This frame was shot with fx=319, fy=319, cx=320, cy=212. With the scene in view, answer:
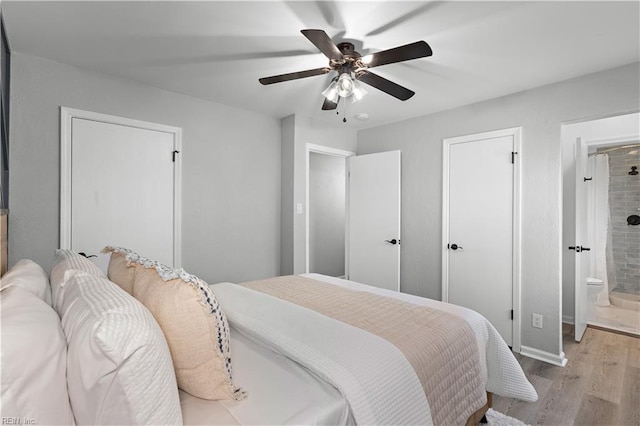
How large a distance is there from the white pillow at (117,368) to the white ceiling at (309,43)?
1671 millimetres

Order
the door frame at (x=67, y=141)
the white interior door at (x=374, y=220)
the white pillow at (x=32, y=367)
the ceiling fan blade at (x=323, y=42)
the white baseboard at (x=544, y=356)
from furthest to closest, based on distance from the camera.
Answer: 1. the white interior door at (x=374, y=220)
2. the white baseboard at (x=544, y=356)
3. the door frame at (x=67, y=141)
4. the ceiling fan blade at (x=323, y=42)
5. the white pillow at (x=32, y=367)

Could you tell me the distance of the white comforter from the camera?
1.11 m

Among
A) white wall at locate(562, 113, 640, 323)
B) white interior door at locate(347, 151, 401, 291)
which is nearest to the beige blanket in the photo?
white interior door at locate(347, 151, 401, 291)

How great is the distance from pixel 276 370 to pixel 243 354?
20 centimetres

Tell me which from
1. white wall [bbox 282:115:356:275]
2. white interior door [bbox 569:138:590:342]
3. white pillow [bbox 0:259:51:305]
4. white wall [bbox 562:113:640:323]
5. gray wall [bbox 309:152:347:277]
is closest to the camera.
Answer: white pillow [bbox 0:259:51:305]

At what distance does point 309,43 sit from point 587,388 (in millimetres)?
3147

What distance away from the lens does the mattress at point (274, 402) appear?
96 centimetres

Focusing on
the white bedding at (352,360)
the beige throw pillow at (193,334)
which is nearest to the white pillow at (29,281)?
the beige throw pillow at (193,334)

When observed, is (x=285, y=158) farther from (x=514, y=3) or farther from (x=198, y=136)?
(x=514, y=3)

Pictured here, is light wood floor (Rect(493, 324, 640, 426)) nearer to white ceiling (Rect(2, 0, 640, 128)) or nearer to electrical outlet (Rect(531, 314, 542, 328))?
electrical outlet (Rect(531, 314, 542, 328))

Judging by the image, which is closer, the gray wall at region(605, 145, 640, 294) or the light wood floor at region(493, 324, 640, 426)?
the light wood floor at region(493, 324, 640, 426)

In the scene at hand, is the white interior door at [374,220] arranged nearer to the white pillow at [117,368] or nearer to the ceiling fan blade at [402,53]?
the ceiling fan blade at [402,53]

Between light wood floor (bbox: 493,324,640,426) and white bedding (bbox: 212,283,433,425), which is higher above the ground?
white bedding (bbox: 212,283,433,425)

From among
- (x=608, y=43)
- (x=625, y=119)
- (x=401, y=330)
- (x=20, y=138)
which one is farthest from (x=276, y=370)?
(x=625, y=119)
